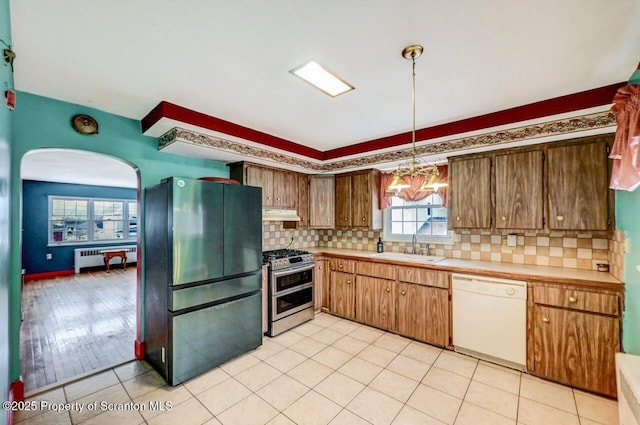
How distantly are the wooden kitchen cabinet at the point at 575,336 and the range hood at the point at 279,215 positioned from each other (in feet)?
9.55

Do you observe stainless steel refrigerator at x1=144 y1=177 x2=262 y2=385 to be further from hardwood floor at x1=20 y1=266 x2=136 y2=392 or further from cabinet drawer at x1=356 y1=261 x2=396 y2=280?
cabinet drawer at x1=356 y1=261 x2=396 y2=280

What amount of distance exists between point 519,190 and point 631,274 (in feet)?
3.48

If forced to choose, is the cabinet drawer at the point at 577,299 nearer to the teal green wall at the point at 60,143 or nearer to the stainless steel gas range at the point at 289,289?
the stainless steel gas range at the point at 289,289

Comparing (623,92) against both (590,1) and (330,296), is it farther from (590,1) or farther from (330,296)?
(330,296)

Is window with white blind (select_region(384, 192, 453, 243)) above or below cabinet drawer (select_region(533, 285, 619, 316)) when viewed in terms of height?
above

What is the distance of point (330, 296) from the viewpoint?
3973 millimetres

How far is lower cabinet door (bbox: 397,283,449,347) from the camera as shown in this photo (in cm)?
292

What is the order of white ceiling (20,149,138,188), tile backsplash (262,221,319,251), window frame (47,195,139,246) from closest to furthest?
tile backsplash (262,221,319,251) → white ceiling (20,149,138,188) → window frame (47,195,139,246)

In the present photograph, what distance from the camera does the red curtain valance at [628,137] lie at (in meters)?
1.54

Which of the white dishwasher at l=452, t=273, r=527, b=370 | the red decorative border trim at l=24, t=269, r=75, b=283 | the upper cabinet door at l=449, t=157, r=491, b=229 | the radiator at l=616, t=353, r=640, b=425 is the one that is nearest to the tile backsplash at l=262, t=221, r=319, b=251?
the upper cabinet door at l=449, t=157, r=491, b=229

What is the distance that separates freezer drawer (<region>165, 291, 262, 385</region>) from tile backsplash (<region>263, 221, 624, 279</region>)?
1.32 m

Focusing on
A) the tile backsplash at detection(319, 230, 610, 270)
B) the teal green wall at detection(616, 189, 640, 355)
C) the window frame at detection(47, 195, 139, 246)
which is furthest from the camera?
the window frame at detection(47, 195, 139, 246)

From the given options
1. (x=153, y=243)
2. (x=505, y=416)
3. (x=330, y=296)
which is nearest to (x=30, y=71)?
(x=153, y=243)

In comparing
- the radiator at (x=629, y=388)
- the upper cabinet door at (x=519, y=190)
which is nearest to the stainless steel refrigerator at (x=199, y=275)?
the upper cabinet door at (x=519, y=190)
